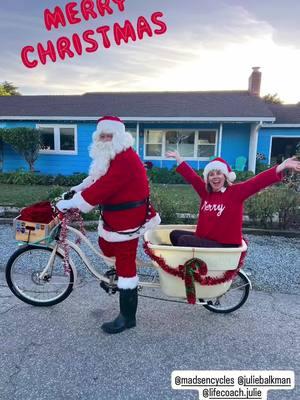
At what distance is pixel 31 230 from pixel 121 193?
0.97 m

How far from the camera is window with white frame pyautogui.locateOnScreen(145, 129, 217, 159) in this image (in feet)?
47.1

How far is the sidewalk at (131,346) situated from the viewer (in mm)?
2143

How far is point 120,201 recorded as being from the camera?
267cm

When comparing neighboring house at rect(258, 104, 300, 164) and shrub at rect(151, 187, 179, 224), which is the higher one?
neighboring house at rect(258, 104, 300, 164)

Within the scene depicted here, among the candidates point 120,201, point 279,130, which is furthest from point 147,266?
point 279,130

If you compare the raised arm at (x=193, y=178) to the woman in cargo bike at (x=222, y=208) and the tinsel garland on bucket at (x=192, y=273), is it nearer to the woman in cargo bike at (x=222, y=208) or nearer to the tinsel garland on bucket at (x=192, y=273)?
the woman in cargo bike at (x=222, y=208)

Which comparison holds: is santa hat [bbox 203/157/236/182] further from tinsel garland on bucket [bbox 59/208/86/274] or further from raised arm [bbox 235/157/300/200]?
tinsel garland on bucket [bbox 59/208/86/274]

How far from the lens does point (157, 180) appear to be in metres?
12.8

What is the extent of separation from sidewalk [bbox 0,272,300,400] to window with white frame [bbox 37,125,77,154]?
39.2 ft

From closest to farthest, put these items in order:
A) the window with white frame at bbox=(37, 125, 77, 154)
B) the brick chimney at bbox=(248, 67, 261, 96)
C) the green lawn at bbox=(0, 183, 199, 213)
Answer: the green lawn at bbox=(0, 183, 199, 213), the window with white frame at bbox=(37, 125, 77, 154), the brick chimney at bbox=(248, 67, 261, 96)

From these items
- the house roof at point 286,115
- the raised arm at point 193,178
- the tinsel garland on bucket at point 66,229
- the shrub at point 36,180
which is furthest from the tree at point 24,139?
the raised arm at point 193,178

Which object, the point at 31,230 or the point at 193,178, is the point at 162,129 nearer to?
the point at 193,178

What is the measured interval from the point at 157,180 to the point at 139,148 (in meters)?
2.64

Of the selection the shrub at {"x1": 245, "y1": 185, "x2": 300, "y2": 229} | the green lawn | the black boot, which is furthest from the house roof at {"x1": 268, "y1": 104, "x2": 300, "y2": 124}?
the black boot
